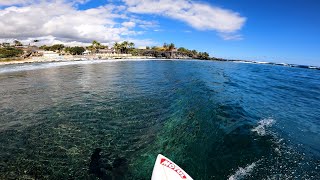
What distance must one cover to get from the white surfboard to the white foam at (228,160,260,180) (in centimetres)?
307

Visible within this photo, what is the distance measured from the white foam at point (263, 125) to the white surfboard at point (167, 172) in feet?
29.0

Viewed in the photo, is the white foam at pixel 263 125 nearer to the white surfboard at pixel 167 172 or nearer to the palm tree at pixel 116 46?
the white surfboard at pixel 167 172

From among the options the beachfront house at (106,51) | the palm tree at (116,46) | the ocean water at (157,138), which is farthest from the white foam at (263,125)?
the palm tree at (116,46)

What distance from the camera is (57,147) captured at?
13.8m

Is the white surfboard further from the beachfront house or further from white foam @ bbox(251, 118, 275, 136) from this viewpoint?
the beachfront house

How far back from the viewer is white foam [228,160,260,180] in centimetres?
1083

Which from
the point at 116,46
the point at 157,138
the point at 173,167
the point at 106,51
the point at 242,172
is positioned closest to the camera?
the point at 173,167

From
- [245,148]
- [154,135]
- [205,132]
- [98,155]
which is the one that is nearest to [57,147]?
[98,155]

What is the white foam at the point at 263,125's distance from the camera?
1625cm

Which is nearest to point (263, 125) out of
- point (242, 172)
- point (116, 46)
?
point (242, 172)

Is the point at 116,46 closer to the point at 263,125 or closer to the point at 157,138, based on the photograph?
the point at 263,125

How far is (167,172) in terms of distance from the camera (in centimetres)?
900

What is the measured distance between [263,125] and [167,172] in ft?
37.8

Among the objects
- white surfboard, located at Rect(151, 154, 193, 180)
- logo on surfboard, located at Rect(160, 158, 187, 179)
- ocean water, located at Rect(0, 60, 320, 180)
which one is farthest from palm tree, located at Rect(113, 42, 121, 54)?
white surfboard, located at Rect(151, 154, 193, 180)
